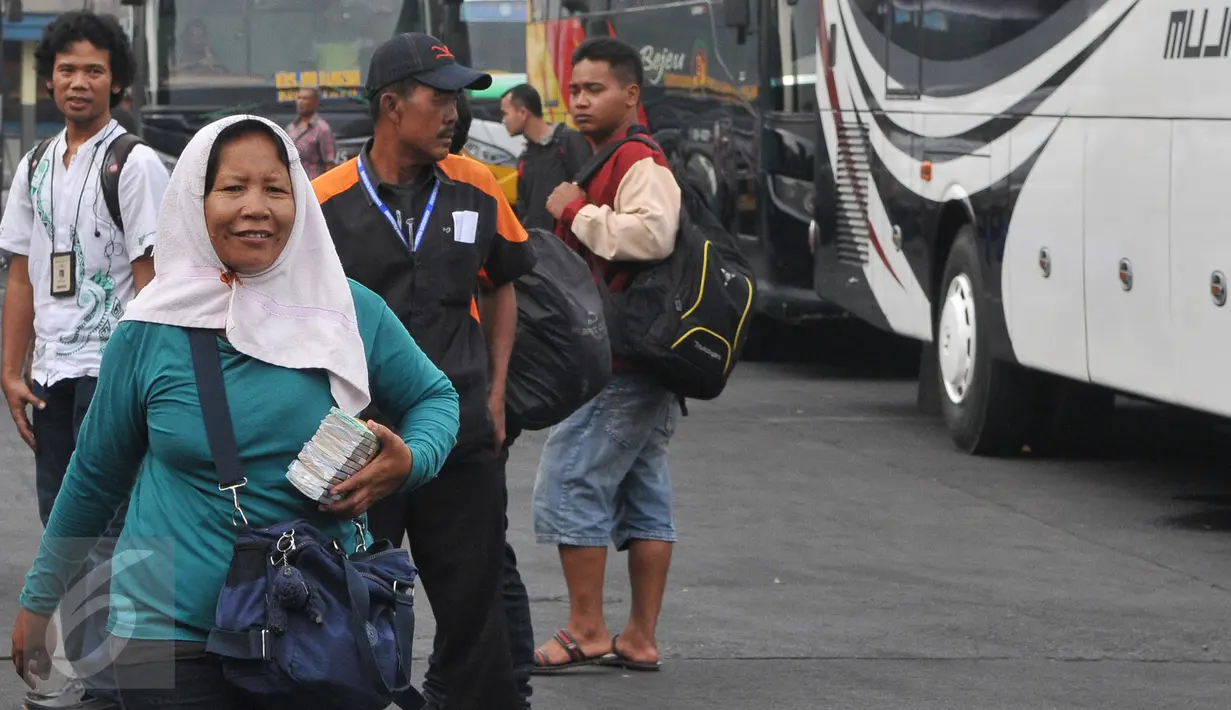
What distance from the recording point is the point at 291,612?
3410 millimetres

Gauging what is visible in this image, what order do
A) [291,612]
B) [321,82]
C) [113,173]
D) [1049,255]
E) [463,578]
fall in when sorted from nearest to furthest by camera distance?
[291,612] → [463,578] → [113,173] → [1049,255] → [321,82]

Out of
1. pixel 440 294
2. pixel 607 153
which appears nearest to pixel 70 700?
pixel 440 294

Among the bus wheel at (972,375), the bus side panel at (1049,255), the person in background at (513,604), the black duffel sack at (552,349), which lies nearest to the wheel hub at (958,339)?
the bus wheel at (972,375)

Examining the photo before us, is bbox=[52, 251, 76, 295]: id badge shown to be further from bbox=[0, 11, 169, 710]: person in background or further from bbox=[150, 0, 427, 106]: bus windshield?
bbox=[150, 0, 427, 106]: bus windshield

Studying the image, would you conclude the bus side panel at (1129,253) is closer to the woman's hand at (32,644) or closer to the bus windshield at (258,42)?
the woman's hand at (32,644)

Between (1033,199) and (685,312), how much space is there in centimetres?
463

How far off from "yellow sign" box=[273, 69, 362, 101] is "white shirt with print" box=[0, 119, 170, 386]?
1461cm

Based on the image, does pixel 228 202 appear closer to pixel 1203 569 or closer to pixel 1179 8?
pixel 1203 569

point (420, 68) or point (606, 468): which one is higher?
point (420, 68)

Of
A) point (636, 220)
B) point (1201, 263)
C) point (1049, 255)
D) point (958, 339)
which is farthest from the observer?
point (958, 339)

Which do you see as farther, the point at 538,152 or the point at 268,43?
the point at 268,43

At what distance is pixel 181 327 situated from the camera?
3521 mm

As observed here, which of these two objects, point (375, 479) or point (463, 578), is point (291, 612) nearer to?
point (375, 479)

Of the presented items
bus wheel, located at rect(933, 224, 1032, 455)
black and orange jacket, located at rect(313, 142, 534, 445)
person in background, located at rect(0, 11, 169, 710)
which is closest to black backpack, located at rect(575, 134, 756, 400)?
black and orange jacket, located at rect(313, 142, 534, 445)
